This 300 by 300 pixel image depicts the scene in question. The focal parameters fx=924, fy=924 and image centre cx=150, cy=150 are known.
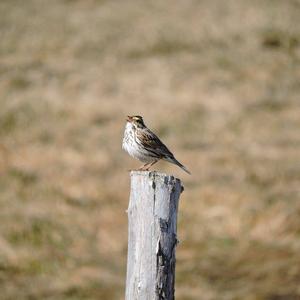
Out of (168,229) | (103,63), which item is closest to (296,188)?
(103,63)

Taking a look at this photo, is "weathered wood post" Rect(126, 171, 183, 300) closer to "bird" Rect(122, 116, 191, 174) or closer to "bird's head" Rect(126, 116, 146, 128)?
"bird" Rect(122, 116, 191, 174)

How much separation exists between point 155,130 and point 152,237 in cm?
2035

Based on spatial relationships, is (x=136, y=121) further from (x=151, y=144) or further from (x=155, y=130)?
(x=155, y=130)

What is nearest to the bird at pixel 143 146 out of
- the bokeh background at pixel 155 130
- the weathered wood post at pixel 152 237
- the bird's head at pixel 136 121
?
the bird's head at pixel 136 121

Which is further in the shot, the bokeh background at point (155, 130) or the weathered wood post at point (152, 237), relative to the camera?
the bokeh background at point (155, 130)

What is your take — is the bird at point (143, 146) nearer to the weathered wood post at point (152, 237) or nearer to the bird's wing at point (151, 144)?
the bird's wing at point (151, 144)

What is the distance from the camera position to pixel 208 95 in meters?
31.2

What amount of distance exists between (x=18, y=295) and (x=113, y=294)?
1.91 meters

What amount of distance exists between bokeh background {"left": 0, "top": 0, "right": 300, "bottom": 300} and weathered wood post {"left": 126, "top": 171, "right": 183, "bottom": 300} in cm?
999

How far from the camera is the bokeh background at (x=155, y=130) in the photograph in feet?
66.9

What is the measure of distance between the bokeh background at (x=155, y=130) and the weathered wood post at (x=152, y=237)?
999 centimetres

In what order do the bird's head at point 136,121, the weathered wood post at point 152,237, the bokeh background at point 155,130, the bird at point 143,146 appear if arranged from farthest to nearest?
the bokeh background at point 155,130
the bird's head at point 136,121
the bird at point 143,146
the weathered wood post at point 152,237

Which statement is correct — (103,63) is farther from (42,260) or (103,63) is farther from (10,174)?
(42,260)

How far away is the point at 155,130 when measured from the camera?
2880 cm
